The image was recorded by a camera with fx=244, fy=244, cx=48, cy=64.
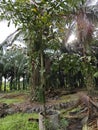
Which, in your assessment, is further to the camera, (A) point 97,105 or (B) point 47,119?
(A) point 97,105

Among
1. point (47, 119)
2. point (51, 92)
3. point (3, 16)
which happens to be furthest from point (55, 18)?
point (51, 92)

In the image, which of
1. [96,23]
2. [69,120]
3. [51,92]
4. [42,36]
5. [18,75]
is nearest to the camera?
[42,36]

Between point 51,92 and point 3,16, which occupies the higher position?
point 3,16

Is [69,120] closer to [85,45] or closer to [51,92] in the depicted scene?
[85,45]

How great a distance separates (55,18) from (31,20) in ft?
1.59

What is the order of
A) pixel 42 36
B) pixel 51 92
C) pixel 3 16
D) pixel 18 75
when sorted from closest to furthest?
pixel 3 16 < pixel 42 36 < pixel 51 92 < pixel 18 75

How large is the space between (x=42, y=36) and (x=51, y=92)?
8.11m

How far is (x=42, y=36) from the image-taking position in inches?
208

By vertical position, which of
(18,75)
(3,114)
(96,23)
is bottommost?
(3,114)

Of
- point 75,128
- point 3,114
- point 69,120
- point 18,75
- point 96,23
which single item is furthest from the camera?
point 18,75

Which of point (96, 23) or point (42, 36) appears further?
point (96, 23)

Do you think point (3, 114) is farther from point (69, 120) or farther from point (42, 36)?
point (42, 36)

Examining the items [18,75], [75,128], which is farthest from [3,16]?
[18,75]

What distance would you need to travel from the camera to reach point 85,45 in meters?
11.4
